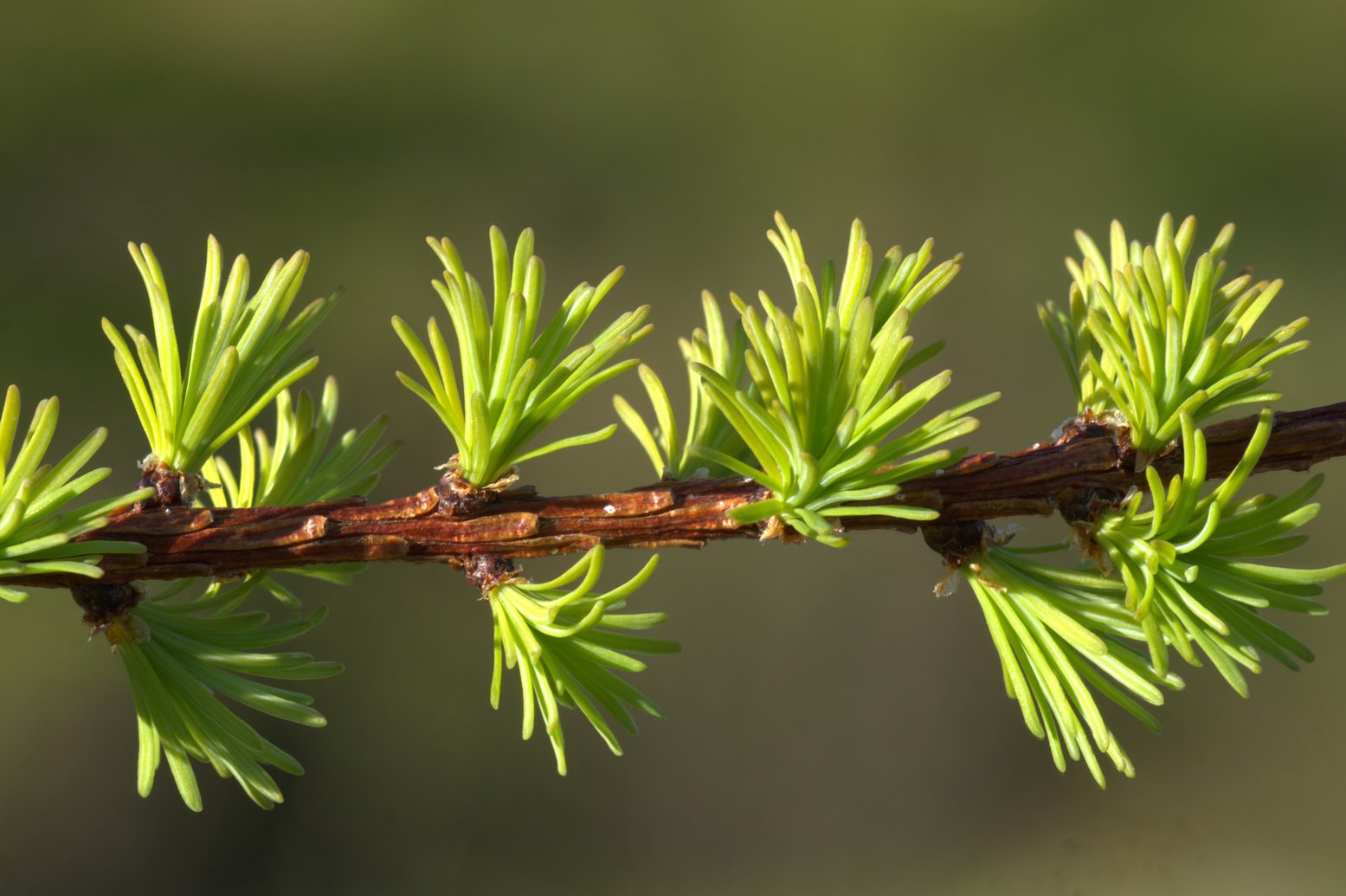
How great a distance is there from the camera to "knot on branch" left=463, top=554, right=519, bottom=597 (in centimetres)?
27

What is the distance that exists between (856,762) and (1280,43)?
703 millimetres

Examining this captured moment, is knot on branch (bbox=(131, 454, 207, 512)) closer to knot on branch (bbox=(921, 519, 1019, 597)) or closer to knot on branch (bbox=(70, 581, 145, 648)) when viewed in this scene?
knot on branch (bbox=(70, 581, 145, 648))

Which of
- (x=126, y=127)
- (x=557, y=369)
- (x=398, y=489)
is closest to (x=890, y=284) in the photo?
(x=557, y=369)

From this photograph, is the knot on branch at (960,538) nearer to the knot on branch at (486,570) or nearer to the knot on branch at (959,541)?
the knot on branch at (959,541)

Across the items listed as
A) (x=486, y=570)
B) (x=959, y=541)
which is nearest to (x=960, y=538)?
(x=959, y=541)

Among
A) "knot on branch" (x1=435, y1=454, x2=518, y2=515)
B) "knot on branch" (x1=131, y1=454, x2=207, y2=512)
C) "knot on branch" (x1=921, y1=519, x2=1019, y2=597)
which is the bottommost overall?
"knot on branch" (x1=921, y1=519, x2=1019, y2=597)

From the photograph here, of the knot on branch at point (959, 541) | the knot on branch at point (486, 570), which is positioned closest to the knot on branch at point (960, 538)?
the knot on branch at point (959, 541)

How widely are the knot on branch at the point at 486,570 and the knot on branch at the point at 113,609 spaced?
88mm

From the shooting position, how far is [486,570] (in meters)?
0.27

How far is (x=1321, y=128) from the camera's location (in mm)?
882

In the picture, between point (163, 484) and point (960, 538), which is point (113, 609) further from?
point (960, 538)

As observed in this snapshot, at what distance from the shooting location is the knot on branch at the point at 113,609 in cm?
27

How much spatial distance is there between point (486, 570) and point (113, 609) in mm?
100

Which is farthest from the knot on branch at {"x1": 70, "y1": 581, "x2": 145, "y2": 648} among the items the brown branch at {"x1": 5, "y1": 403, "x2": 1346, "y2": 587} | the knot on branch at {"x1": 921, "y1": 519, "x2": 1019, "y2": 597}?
the knot on branch at {"x1": 921, "y1": 519, "x2": 1019, "y2": 597}
